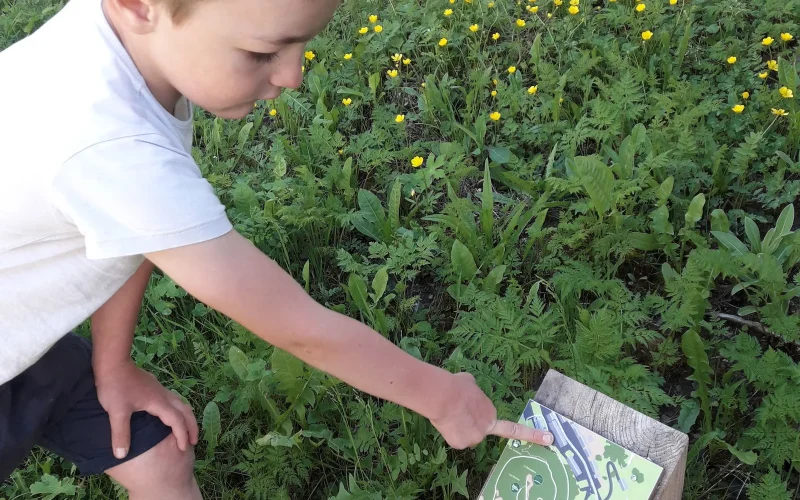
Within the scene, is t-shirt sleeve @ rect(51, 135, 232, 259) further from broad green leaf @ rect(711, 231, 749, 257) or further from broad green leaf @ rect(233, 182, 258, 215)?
broad green leaf @ rect(711, 231, 749, 257)

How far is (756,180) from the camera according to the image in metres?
2.65

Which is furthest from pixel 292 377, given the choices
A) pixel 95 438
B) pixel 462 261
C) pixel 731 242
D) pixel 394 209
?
pixel 731 242

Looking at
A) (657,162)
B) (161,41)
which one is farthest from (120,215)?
(657,162)

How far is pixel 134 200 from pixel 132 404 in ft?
2.84

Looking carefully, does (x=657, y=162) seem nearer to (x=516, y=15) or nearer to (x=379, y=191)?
(x=379, y=191)

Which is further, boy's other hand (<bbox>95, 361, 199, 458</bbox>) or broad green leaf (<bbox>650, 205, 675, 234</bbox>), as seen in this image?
broad green leaf (<bbox>650, 205, 675, 234</bbox>)

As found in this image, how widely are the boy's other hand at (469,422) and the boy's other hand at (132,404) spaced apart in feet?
2.57

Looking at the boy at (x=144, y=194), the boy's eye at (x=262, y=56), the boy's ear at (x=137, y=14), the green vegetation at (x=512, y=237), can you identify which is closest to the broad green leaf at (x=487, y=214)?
the green vegetation at (x=512, y=237)

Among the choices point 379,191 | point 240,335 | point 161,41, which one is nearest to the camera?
point 161,41

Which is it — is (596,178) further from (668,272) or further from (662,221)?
(668,272)

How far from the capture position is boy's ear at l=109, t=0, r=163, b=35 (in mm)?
1275

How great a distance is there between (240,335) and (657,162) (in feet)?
4.78

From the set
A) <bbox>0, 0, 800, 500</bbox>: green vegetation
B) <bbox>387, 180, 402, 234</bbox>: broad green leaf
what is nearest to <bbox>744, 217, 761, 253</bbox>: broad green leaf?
<bbox>0, 0, 800, 500</bbox>: green vegetation

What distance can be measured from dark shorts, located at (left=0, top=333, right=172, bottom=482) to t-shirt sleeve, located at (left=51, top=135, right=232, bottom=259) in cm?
70
